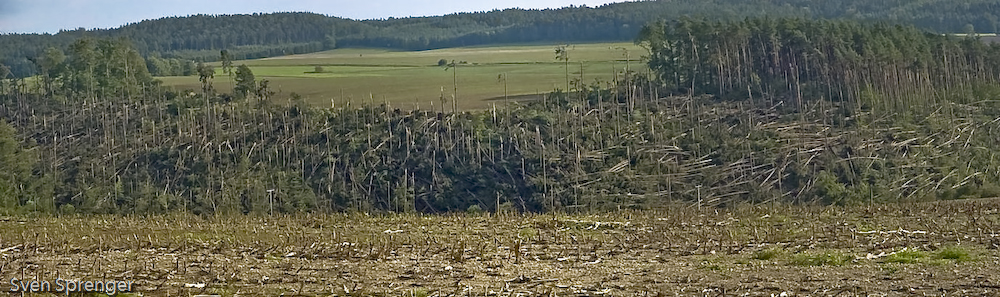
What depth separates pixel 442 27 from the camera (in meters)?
98.4

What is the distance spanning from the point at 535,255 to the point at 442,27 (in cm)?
8082

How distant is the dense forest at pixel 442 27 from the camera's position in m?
59.8

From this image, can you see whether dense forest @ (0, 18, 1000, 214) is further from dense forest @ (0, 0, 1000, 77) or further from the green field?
the green field

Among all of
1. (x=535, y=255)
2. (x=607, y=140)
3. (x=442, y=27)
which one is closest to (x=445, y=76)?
(x=607, y=140)

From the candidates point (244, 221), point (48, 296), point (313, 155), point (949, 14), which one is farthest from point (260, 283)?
point (949, 14)

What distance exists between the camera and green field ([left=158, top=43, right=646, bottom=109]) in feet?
206

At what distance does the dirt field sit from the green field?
114 feet

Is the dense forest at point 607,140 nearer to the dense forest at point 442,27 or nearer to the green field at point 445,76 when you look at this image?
the dense forest at point 442,27

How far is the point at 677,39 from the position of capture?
6316 cm

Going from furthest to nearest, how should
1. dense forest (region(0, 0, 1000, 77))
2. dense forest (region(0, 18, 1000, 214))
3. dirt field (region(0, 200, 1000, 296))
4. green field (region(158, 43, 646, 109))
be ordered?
green field (region(158, 43, 646, 109))
dense forest (region(0, 0, 1000, 77))
dense forest (region(0, 18, 1000, 214))
dirt field (region(0, 200, 1000, 296))

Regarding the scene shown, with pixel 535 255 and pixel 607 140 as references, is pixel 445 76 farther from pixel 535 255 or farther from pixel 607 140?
pixel 535 255

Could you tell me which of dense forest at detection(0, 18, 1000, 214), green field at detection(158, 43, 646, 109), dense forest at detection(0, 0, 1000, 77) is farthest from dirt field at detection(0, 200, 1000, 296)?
dense forest at detection(0, 0, 1000, 77)

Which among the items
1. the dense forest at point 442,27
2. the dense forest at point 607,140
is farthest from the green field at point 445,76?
the dense forest at point 607,140

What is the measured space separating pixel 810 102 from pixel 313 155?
81.4 ft
